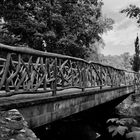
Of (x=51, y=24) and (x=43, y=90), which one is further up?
(x=51, y=24)

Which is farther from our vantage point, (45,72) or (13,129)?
(45,72)

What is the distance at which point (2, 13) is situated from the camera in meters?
11.9

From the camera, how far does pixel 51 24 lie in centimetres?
1349

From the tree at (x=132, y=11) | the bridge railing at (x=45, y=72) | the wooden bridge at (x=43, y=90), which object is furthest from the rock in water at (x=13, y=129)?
the tree at (x=132, y=11)

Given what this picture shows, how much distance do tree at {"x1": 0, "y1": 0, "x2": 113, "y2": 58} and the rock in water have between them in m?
9.75

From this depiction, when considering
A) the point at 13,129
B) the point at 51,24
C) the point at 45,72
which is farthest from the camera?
the point at 51,24

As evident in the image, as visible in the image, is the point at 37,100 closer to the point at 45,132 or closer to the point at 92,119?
the point at 45,132

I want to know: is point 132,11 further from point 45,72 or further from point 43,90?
point 43,90

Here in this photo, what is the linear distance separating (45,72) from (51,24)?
32.3 ft

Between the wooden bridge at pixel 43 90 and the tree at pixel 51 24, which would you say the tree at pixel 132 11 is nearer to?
the tree at pixel 51 24

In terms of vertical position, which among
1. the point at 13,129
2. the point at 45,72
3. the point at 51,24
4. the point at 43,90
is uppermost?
the point at 51,24

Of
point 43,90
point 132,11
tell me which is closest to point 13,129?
point 43,90

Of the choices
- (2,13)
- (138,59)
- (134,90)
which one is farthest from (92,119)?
(138,59)

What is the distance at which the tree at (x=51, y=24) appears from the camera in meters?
12.1
